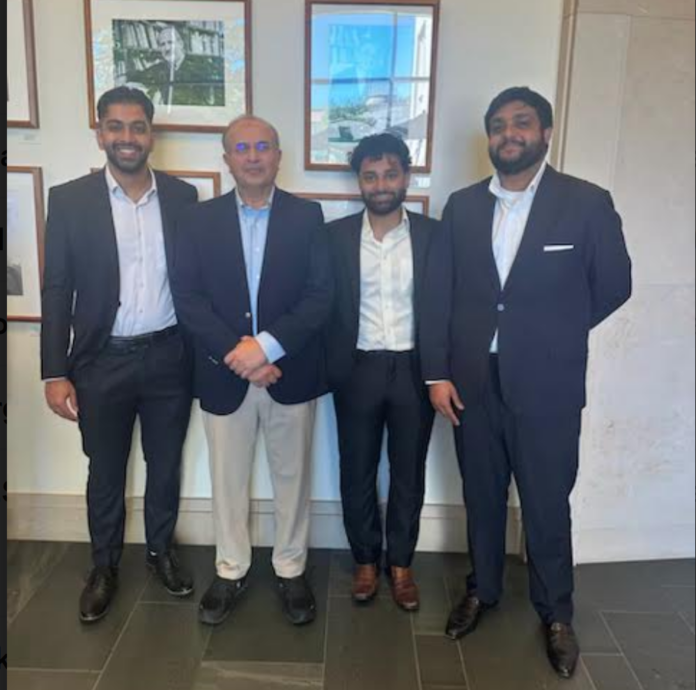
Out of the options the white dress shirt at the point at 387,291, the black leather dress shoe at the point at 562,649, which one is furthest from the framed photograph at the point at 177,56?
the black leather dress shoe at the point at 562,649

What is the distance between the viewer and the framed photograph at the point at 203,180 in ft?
8.00

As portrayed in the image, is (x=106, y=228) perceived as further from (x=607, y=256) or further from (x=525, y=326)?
(x=607, y=256)

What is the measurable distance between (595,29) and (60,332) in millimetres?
2003

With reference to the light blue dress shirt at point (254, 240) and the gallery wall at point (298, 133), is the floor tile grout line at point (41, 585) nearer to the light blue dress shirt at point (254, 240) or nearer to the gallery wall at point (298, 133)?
the gallery wall at point (298, 133)

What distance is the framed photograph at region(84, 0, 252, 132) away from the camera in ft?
7.62

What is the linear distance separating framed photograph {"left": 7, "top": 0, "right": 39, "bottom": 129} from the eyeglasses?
86 cm

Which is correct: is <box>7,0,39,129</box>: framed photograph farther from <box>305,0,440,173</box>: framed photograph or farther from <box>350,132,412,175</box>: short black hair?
<box>350,132,412,175</box>: short black hair

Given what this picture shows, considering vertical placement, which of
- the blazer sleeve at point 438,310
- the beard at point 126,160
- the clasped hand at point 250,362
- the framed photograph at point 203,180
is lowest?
the clasped hand at point 250,362

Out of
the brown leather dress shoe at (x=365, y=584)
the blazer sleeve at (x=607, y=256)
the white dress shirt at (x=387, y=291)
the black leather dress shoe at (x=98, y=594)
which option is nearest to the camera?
the blazer sleeve at (x=607, y=256)

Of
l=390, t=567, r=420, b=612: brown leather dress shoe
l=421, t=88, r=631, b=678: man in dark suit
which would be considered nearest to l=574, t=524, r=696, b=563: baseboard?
l=421, t=88, r=631, b=678: man in dark suit

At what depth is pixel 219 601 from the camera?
7.54 feet

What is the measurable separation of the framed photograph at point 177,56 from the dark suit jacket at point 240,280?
0.46 m

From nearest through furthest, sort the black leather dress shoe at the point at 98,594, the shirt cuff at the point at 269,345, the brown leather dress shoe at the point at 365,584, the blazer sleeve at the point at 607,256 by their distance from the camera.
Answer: the blazer sleeve at the point at 607,256 → the shirt cuff at the point at 269,345 → the black leather dress shoe at the point at 98,594 → the brown leather dress shoe at the point at 365,584

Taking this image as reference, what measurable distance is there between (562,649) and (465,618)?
315 mm
